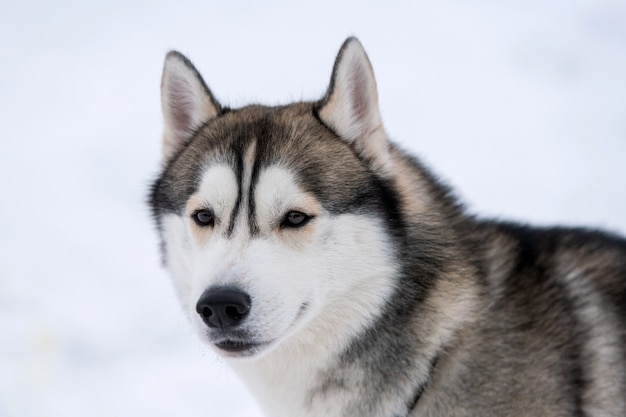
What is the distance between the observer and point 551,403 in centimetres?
372

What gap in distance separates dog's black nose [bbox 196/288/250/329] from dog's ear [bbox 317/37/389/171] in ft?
3.27

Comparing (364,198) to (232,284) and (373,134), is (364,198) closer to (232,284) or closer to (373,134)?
(373,134)

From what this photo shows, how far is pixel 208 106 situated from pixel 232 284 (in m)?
1.26

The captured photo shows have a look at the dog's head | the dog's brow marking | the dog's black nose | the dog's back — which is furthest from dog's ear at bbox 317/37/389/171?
the dog's black nose

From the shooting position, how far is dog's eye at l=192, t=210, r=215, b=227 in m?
4.07

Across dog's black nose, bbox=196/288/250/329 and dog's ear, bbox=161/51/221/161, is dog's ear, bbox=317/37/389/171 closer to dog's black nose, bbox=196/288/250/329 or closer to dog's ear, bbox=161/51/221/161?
dog's ear, bbox=161/51/221/161

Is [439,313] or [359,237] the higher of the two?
[359,237]

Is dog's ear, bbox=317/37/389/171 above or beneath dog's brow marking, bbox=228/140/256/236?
above

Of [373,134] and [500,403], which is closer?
[500,403]

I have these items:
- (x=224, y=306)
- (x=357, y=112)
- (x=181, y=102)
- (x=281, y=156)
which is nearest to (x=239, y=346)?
(x=224, y=306)

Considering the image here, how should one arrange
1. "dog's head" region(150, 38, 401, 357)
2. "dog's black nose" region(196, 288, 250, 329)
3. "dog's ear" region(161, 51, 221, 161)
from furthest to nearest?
"dog's ear" region(161, 51, 221, 161) → "dog's head" region(150, 38, 401, 357) → "dog's black nose" region(196, 288, 250, 329)

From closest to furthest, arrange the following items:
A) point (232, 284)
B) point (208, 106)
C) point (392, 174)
Answer: point (232, 284) < point (392, 174) < point (208, 106)

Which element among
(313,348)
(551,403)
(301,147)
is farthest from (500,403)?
(301,147)

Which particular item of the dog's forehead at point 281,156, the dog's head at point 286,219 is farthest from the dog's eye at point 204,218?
the dog's forehead at point 281,156
